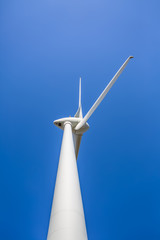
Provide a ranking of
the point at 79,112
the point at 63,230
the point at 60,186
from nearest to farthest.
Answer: the point at 63,230 < the point at 60,186 < the point at 79,112

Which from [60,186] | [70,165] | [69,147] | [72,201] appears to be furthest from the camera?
[69,147]

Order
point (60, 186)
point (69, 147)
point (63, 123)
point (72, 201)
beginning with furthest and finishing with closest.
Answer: point (63, 123) < point (69, 147) < point (60, 186) < point (72, 201)

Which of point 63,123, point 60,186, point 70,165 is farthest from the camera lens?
point 63,123

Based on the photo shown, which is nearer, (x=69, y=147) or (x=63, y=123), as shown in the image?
(x=69, y=147)

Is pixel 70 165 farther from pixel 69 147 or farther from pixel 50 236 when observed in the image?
pixel 50 236

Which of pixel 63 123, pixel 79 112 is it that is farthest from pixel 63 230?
pixel 79 112

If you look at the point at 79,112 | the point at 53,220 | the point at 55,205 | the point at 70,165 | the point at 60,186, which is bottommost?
the point at 53,220

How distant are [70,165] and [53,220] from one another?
6.57 feet

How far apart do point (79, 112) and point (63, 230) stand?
11836 mm

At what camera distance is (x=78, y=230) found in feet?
13.3

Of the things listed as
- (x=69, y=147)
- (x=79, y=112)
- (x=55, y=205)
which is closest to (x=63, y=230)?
(x=55, y=205)

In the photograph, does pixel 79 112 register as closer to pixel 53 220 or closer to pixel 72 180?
pixel 72 180

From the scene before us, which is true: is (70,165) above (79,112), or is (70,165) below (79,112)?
below

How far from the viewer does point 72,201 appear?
187 inches
